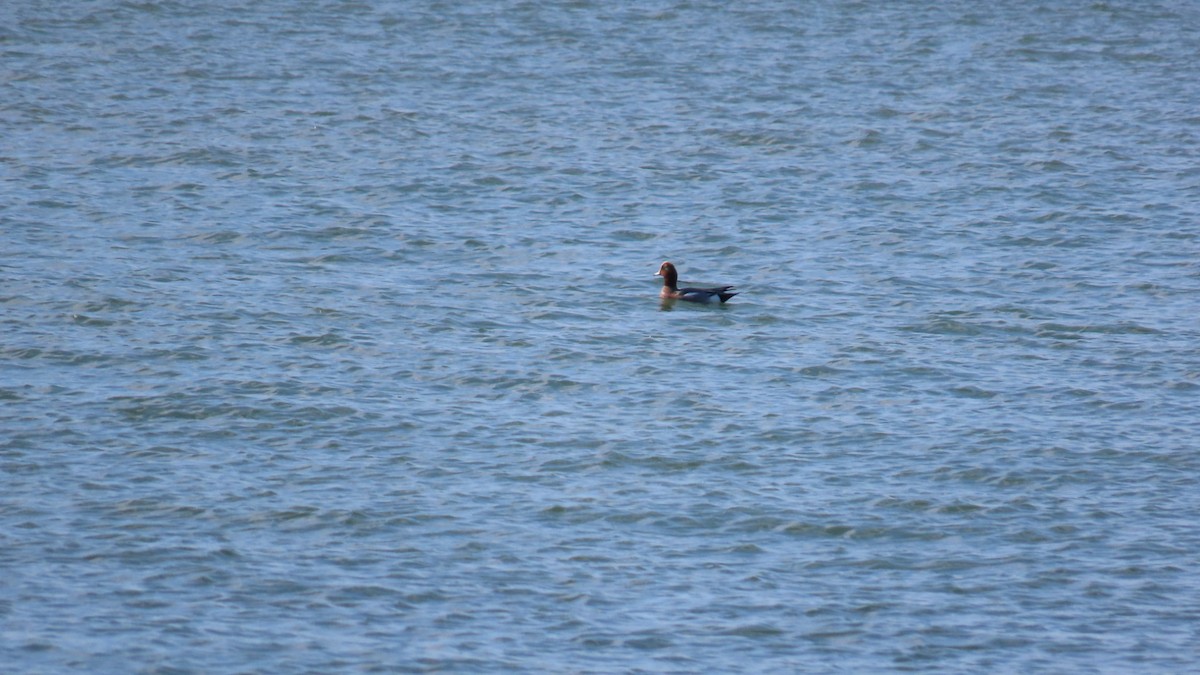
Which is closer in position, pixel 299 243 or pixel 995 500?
pixel 995 500

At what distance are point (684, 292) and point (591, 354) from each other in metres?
2.20

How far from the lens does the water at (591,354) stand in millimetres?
11883

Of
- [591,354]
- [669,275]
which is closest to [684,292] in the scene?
[669,275]

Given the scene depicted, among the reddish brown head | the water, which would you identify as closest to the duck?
the reddish brown head

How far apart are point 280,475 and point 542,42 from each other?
21299 millimetres

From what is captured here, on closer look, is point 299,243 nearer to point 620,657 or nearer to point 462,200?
point 462,200

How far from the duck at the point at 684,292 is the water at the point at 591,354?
0.21 m

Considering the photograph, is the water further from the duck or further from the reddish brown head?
the reddish brown head

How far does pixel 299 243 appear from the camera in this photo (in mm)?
21734

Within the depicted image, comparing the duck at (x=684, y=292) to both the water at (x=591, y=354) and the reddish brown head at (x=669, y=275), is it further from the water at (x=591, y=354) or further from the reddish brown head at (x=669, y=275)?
the water at (x=591, y=354)

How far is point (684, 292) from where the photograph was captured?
20.0 m

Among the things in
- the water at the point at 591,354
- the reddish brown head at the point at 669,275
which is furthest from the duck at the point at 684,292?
the water at the point at 591,354

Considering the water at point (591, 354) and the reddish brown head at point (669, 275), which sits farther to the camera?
the reddish brown head at point (669, 275)

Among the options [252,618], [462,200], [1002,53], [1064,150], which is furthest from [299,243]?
[1002,53]
